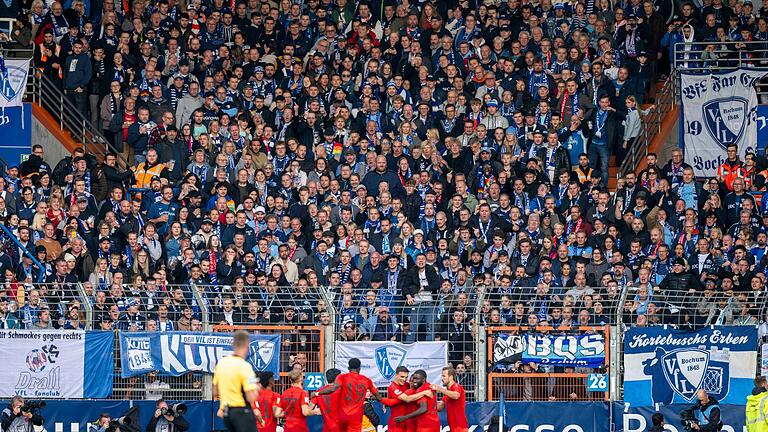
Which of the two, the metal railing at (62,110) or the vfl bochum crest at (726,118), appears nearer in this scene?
the vfl bochum crest at (726,118)

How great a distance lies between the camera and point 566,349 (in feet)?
87.1

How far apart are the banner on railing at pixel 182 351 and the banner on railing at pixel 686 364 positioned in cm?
562

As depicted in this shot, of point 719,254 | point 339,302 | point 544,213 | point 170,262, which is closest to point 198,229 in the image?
point 170,262

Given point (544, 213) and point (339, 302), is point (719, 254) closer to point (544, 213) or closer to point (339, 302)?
point (544, 213)

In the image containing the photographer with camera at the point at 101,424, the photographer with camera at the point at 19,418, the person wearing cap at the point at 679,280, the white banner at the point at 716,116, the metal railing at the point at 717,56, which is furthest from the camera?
the metal railing at the point at 717,56

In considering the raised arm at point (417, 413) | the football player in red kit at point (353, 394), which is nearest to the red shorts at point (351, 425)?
the football player in red kit at point (353, 394)

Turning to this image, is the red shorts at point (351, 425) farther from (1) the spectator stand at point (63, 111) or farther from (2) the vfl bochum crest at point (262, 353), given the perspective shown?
(1) the spectator stand at point (63, 111)

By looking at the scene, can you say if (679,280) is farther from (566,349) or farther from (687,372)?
(566,349)

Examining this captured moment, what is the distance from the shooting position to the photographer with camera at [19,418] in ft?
84.3

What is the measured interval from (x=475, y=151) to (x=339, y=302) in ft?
19.1

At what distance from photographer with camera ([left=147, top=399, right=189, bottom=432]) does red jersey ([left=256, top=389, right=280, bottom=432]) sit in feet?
10.1

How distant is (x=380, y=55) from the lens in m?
34.1

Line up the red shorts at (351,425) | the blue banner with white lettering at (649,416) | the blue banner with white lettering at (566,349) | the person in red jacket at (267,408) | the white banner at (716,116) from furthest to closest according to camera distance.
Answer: the white banner at (716,116), the blue banner with white lettering at (566,349), the blue banner with white lettering at (649,416), the red shorts at (351,425), the person in red jacket at (267,408)

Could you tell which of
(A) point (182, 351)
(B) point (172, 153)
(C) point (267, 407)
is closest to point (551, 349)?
(C) point (267, 407)
